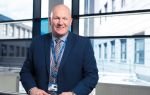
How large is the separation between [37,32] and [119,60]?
5.57ft

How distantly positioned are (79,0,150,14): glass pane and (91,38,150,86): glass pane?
0.51 m

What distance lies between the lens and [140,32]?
4.36 metres

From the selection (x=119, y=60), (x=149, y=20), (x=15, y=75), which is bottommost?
(x=15, y=75)

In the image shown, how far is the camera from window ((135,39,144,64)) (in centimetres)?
440

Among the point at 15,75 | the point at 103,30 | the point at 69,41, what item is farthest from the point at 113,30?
the point at 69,41

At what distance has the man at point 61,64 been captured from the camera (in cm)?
133

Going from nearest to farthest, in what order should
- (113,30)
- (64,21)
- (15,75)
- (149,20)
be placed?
1. (64,21)
2. (149,20)
3. (113,30)
4. (15,75)

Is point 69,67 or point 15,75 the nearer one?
point 69,67

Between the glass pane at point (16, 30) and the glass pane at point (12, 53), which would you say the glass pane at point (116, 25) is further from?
the glass pane at point (12, 53)

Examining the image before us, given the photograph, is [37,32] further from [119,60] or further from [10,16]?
[119,60]

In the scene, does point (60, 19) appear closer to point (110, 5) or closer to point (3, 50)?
point (110, 5)

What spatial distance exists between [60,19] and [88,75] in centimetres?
32

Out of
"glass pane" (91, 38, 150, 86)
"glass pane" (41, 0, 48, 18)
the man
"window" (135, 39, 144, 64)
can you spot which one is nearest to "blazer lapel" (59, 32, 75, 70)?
the man

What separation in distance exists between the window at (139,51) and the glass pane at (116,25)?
15 centimetres
